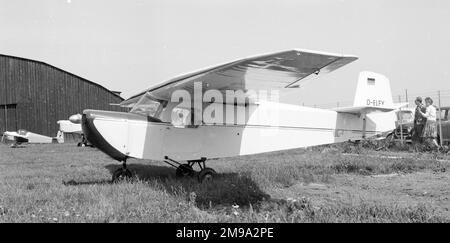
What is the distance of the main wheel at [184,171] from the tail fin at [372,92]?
12.2ft

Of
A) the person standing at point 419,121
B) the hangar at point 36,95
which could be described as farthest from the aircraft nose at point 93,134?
the hangar at point 36,95

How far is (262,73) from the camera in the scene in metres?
5.36

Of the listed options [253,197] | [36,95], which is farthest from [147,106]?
[36,95]

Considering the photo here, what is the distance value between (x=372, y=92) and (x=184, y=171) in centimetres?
425

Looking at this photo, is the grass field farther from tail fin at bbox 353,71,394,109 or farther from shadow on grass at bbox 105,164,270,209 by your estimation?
tail fin at bbox 353,71,394,109

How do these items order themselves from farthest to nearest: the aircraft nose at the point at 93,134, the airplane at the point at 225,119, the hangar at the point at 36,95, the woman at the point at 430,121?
1. the hangar at the point at 36,95
2. the woman at the point at 430,121
3. the aircraft nose at the point at 93,134
4. the airplane at the point at 225,119

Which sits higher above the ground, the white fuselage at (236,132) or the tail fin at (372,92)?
the tail fin at (372,92)

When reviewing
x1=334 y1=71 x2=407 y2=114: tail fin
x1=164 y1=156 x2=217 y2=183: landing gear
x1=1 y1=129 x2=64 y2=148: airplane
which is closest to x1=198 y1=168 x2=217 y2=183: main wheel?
x1=164 y1=156 x2=217 y2=183: landing gear

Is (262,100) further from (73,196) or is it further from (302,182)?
(73,196)

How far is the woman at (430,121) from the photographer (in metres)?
11.6

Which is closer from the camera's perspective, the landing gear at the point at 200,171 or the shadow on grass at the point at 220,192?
the shadow on grass at the point at 220,192

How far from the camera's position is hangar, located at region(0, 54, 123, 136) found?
30.2 meters

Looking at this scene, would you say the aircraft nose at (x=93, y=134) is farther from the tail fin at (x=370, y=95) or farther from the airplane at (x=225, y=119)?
the tail fin at (x=370, y=95)

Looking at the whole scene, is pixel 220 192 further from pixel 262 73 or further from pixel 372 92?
pixel 372 92
